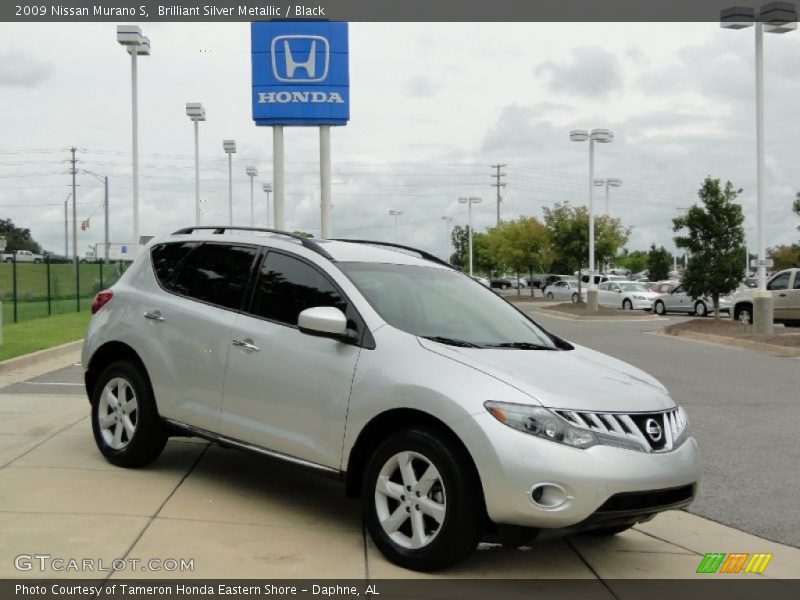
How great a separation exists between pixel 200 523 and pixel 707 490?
3983 millimetres

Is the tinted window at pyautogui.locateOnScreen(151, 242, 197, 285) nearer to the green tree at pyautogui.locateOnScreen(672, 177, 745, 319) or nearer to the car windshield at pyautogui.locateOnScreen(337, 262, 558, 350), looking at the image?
the car windshield at pyautogui.locateOnScreen(337, 262, 558, 350)

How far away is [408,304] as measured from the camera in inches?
228

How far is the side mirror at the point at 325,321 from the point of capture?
17.2 feet

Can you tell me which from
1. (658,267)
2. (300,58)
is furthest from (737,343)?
(658,267)

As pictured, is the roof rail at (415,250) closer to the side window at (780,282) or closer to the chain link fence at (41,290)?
the chain link fence at (41,290)

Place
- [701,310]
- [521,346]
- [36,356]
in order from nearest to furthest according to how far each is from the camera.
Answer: [521,346]
[36,356]
[701,310]

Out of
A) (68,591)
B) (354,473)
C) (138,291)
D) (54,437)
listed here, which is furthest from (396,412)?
(54,437)

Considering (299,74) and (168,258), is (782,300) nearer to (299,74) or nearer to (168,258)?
(299,74)

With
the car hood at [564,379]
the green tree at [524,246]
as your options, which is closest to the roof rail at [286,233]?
the car hood at [564,379]

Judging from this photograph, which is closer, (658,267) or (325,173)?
(325,173)

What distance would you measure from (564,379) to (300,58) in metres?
23.8

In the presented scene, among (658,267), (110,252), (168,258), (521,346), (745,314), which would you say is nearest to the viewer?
(521,346)

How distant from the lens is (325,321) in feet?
Result: 17.2

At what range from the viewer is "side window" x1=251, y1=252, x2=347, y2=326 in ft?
18.9
